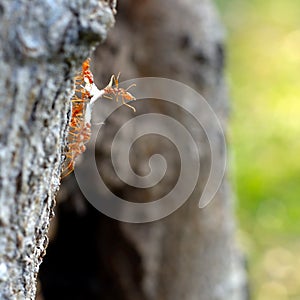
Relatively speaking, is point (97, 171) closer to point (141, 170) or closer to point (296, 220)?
Result: point (141, 170)

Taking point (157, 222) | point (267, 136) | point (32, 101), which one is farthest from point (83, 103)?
point (267, 136)

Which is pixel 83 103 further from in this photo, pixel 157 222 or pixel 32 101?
pixel 157 222

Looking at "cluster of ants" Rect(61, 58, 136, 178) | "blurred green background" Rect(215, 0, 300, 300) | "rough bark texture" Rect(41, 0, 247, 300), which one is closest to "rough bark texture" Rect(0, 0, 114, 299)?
"cluster of ants" Rect(61, 58, 136, 178)

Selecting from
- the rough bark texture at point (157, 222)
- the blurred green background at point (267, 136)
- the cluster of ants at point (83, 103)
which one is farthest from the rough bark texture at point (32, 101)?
the blurred green background at point (267, 136)

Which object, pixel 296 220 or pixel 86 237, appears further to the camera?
pixel 296 220

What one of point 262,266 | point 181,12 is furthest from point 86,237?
point 262,266

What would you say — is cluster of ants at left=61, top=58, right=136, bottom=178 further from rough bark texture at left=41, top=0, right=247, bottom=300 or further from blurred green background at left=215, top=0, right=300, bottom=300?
blurred green background at left=215, top=0, right=300, bottom=300
